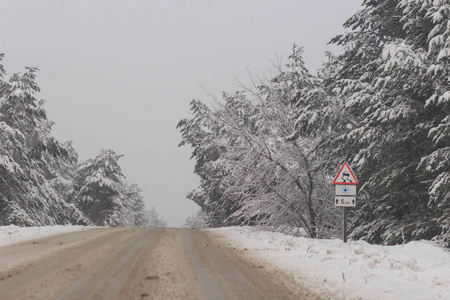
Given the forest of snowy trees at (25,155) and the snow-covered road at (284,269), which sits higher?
the forest of snowy trees at (25,155)

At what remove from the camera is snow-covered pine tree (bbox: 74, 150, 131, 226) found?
29.5m

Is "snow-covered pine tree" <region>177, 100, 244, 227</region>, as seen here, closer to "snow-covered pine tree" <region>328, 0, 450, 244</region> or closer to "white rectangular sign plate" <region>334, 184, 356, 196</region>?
"snow-covered pine tree" <region>328, 0, 450, 244</region>

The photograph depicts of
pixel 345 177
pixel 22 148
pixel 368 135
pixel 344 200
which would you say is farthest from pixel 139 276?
pixel 22 148

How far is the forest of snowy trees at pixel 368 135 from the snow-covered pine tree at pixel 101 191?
1783 cm

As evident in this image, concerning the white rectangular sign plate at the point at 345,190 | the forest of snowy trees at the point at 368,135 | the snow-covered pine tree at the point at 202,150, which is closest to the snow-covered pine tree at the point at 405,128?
the forest of snowy trees at the point at 368,135

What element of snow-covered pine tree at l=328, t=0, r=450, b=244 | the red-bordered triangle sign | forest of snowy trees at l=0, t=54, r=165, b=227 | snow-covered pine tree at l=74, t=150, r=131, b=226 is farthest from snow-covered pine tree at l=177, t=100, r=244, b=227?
the red-bordered triangle sign

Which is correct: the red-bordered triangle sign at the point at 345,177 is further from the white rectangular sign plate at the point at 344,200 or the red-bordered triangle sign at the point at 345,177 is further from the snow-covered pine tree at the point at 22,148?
the snow-covered pine tree at the point at 22,148

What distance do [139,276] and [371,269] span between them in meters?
3.51

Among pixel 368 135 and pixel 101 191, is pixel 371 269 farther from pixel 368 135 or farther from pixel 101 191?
pixel 101 191

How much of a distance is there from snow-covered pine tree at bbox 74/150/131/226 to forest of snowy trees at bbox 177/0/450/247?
1783cm

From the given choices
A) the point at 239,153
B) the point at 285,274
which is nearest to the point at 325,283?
the point at 285,274

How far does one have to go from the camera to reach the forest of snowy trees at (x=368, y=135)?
9.30 m

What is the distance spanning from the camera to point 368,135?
10.5 m

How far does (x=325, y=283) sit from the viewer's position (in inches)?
187
